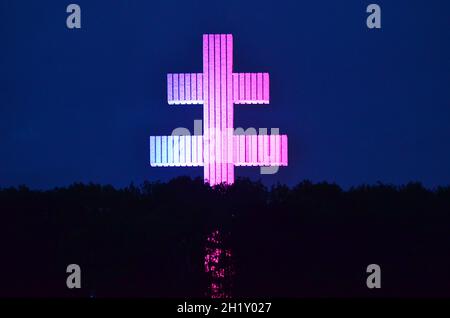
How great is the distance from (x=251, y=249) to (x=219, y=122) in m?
2.57

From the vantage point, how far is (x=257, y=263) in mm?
8898

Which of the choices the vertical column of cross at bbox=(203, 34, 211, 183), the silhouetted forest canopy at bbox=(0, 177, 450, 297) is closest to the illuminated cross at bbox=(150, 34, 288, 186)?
the vertical column of cross at bbox=(203, 34, 211, 183)

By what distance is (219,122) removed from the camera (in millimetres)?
11039

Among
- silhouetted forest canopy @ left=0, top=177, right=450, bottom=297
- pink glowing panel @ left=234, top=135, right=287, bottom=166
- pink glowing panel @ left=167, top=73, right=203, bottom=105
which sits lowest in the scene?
silhouetted forest canopy @ left=0, top=177, right=450, bottom=297

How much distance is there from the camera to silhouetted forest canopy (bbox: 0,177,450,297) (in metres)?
8.85

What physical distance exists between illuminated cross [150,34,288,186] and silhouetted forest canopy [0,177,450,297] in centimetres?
136

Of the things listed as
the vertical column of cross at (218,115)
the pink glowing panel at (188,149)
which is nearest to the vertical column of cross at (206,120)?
the vertical column of cross at (218,115)

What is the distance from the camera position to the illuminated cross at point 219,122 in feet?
34.1

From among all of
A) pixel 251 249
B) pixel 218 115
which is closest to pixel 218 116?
pixel 218 115

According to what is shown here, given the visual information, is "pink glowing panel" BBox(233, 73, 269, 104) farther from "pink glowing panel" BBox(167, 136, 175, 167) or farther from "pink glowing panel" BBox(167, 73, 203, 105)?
"pink glowing panel" BBox(167, 136, 175, 167)

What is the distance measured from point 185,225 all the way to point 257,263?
85 cm
